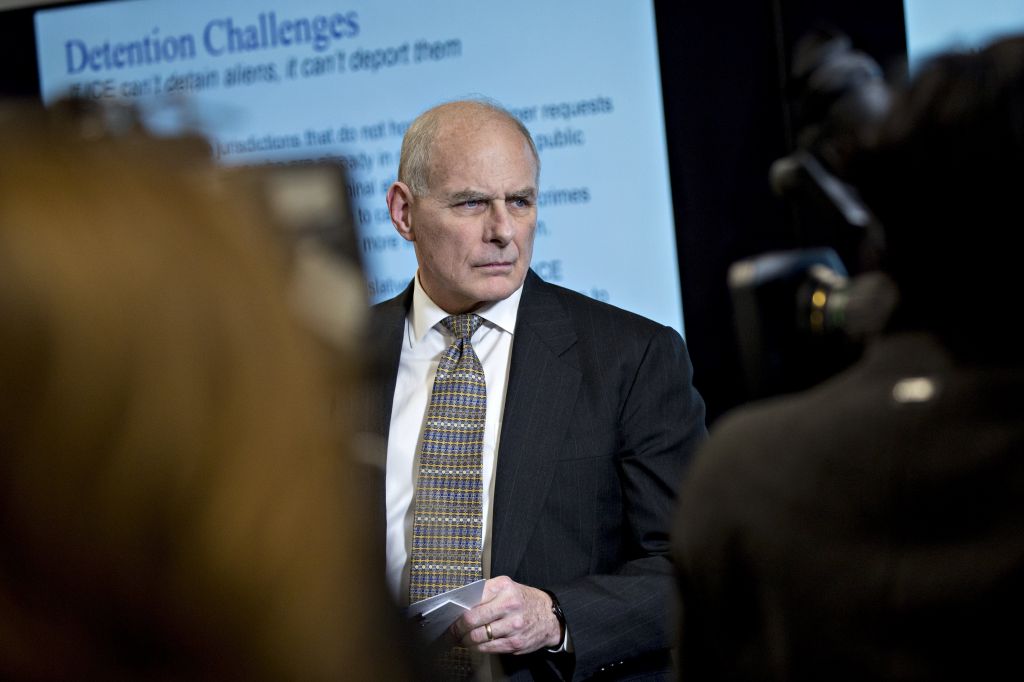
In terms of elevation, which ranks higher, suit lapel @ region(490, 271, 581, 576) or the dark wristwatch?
suit lapel @ region(490, 271, 581, 576)

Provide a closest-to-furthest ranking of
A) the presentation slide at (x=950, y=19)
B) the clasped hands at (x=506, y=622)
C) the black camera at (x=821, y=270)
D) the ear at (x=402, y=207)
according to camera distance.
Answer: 1. the black camera at (x=821, y=270)
2. the clasped hands at (x=506, y=622)
3. the ear at (x=402, y=207)
4. the presentation slide at (x=950, y=19)

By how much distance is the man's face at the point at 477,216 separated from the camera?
239 centimetres

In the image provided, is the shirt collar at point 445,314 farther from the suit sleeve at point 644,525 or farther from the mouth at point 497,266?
the suit sleeve at point 644,525

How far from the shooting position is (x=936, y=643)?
0.83 m

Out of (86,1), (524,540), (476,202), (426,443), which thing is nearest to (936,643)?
(524,540)

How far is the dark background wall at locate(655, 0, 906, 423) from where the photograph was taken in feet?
10.8

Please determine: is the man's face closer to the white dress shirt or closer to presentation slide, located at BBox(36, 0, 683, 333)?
the white dress shirt

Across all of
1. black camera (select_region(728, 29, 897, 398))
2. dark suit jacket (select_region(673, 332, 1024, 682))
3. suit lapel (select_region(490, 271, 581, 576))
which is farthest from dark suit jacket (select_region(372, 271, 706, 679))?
dark suit jacket (select_region(673, 332, 1024, 682))

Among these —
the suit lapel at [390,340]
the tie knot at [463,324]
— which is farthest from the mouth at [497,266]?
the suit lapel at [390,340]

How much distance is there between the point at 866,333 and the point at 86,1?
3599 mm

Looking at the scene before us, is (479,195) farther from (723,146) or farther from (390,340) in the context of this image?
(723,146)

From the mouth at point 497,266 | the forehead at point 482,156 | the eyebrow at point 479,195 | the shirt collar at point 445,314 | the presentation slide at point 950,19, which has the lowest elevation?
the shirt collar at point 445,314

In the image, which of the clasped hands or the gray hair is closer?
the clasped hands

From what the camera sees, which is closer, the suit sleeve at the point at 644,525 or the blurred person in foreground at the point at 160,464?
the blurred person in foreground at the point at 160,464
